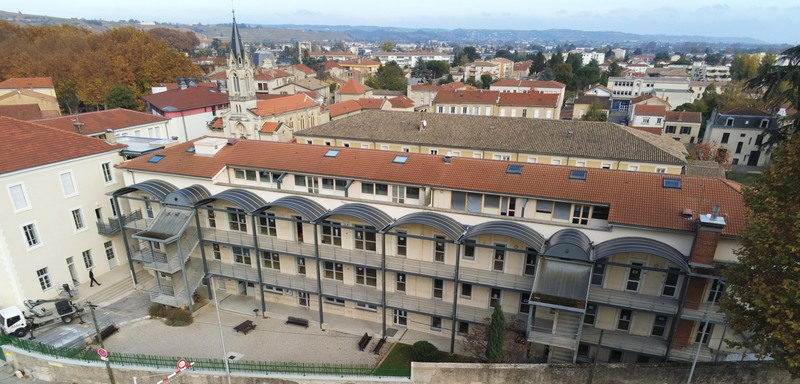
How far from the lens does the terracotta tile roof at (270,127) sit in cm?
5770

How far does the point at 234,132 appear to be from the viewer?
53125mm

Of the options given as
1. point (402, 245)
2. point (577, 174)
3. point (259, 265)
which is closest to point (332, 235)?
point (402, 245)

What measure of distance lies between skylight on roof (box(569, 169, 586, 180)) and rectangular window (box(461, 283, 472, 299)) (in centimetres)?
887

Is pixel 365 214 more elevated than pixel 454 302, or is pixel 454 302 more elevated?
pixel 365 214

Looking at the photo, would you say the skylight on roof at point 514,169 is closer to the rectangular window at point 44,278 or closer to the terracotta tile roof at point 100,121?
the rectangular window at point 44,278

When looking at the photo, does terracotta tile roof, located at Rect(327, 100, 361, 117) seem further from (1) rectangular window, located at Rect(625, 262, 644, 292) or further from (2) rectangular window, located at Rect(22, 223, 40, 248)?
(1) rectangular window, located at Rect(625, 262, 644, 292)

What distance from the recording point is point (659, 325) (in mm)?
22969

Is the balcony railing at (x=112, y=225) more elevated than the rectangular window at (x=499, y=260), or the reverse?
the rectangular window at (x=499, y=260)

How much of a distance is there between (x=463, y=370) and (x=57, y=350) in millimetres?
22883

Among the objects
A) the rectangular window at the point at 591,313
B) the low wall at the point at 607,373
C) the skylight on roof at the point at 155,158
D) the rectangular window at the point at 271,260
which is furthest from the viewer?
the skylight on roof at the point at 155,158

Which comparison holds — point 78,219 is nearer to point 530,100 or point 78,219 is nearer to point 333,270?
point 333,270

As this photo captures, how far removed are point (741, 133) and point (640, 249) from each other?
196ft

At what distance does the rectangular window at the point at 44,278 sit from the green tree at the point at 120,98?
4634 cm

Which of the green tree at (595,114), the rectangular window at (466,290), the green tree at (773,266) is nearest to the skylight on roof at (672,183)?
the green tree at (773,266)
